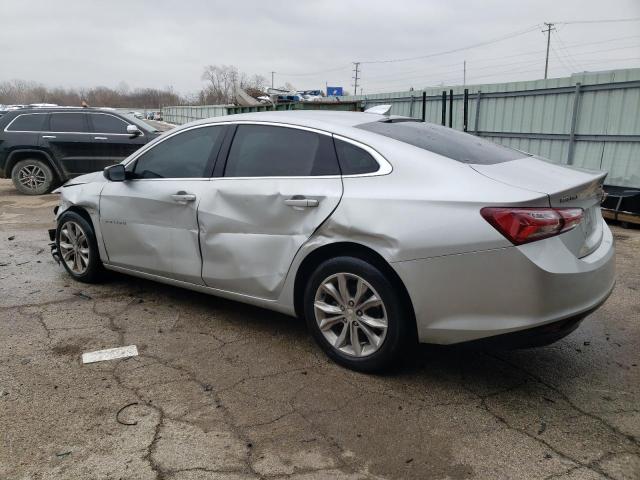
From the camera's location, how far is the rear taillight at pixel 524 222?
2.70 m

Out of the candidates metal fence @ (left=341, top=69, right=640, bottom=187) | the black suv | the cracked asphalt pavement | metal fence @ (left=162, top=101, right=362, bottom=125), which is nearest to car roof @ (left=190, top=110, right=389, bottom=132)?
the cracked asphalt pavement

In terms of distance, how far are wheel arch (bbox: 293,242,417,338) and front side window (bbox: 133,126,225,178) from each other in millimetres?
1125

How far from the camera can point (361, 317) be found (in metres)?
3.21

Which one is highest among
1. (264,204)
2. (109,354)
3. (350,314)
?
(264,204)

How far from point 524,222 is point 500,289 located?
0.36 metres

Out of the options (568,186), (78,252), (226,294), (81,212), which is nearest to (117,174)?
(81,212)

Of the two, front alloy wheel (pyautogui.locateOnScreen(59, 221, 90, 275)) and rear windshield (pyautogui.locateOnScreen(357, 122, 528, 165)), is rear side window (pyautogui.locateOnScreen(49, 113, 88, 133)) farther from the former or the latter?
Result: rear windshield (pyautogui.locateOnScreen(357, 122, 528, 165))

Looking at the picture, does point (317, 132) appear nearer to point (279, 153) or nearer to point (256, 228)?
point (279, 153)

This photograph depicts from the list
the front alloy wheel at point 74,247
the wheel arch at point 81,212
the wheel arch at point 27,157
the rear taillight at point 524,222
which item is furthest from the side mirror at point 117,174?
the wheel arch at point 27,157

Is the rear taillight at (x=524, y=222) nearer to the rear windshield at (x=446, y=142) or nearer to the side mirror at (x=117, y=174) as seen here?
the rear windshield at (x=446, y=142)

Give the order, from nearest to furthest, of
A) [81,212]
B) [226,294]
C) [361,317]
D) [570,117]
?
1. [361,317]
2. [226,294]
3. [81,212]
4. [570,117]

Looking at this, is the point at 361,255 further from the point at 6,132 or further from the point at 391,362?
the point at 6,132

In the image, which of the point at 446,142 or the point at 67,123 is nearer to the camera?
the point at 446,142

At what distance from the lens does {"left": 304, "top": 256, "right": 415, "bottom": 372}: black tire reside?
9.98 feet
